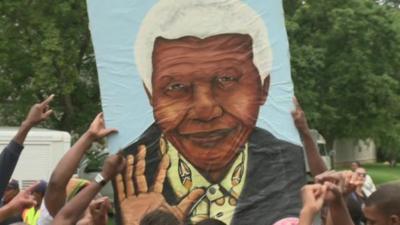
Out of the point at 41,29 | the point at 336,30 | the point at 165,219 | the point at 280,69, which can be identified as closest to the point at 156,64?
the point at 280,69

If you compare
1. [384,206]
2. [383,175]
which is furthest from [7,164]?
[383,175]

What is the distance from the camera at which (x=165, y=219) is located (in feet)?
10.7

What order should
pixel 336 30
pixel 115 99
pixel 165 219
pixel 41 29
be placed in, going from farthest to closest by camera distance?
→ 1. pixel 336 30
2. pixel 41 29
3. pixel 115 99
4. pixel 165 219

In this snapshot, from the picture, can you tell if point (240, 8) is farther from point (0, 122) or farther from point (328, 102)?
point (328, 102)

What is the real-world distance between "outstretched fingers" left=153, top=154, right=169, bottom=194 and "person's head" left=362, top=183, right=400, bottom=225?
66.6 inches

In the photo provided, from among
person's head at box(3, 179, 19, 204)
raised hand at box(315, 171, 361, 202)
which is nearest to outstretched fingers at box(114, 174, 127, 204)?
raised hand at box(315, 171, 361, 202)

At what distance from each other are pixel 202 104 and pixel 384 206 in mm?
1817

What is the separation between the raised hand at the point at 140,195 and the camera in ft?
14.5

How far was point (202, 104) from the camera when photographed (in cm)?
467

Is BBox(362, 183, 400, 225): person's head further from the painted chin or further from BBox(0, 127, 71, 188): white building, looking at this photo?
BBox(0, 127, 71, 188): white building

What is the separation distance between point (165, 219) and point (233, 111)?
1575 millimetres

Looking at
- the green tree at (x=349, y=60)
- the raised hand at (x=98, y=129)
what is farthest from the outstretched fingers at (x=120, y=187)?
the green tree at (x=349, y=60)

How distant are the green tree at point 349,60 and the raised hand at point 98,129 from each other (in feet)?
56.2

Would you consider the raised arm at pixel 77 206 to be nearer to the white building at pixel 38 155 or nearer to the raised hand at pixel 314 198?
the raised hand at pixel 314 198
